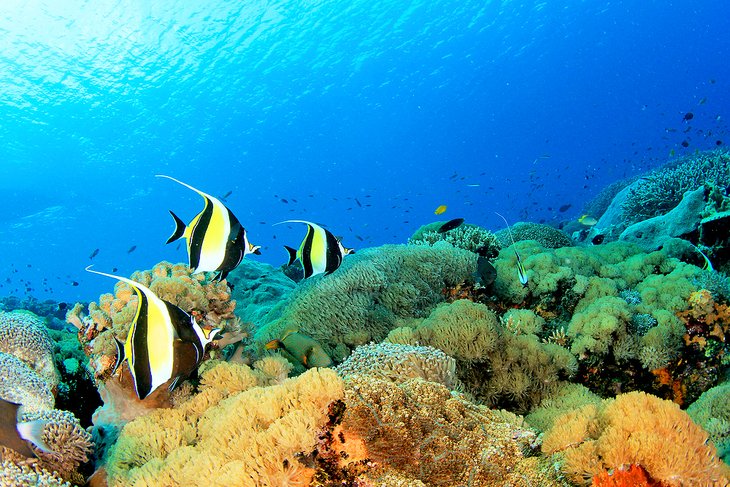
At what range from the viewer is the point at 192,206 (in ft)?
275

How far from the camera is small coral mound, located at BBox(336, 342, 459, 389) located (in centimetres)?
246

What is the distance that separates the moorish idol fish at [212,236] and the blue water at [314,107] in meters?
2.04

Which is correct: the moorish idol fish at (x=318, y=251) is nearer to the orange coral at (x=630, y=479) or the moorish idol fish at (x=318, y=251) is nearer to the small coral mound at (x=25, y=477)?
the small coral mound at (x=25, y=477)

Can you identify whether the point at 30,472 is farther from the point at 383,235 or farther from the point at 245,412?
the point at 383,235

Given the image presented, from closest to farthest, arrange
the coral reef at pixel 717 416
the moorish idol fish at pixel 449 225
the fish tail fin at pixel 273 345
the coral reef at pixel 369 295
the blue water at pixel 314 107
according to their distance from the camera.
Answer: the coral reef at pixel 717 416, the fish tail fin at pixel 273 345, the coral reef at pixel 369 295, the moorish idol fish at pixel 449 225, the blue water at pixel 314 107

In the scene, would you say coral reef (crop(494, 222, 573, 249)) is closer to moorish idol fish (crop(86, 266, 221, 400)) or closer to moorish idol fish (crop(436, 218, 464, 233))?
moorish idol fish (crop(436, 218, 464, 233))

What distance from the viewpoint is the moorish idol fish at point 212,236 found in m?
2.49

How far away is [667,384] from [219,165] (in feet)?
266

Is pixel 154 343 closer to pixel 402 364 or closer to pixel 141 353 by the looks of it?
pixel 141 353

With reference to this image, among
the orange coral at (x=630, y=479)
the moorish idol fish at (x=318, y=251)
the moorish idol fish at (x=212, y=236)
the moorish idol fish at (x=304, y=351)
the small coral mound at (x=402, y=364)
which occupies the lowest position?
the moorish idol fish at (x=304, y=351)

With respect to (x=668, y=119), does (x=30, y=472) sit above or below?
below

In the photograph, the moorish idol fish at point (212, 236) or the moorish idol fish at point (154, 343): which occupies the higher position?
the moorish idol fish at point (212, 236)

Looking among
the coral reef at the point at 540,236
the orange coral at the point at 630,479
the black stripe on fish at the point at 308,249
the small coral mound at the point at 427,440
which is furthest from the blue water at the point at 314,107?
the orange coral at the point at 630,479

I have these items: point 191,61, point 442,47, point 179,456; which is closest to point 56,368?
point 179,456
